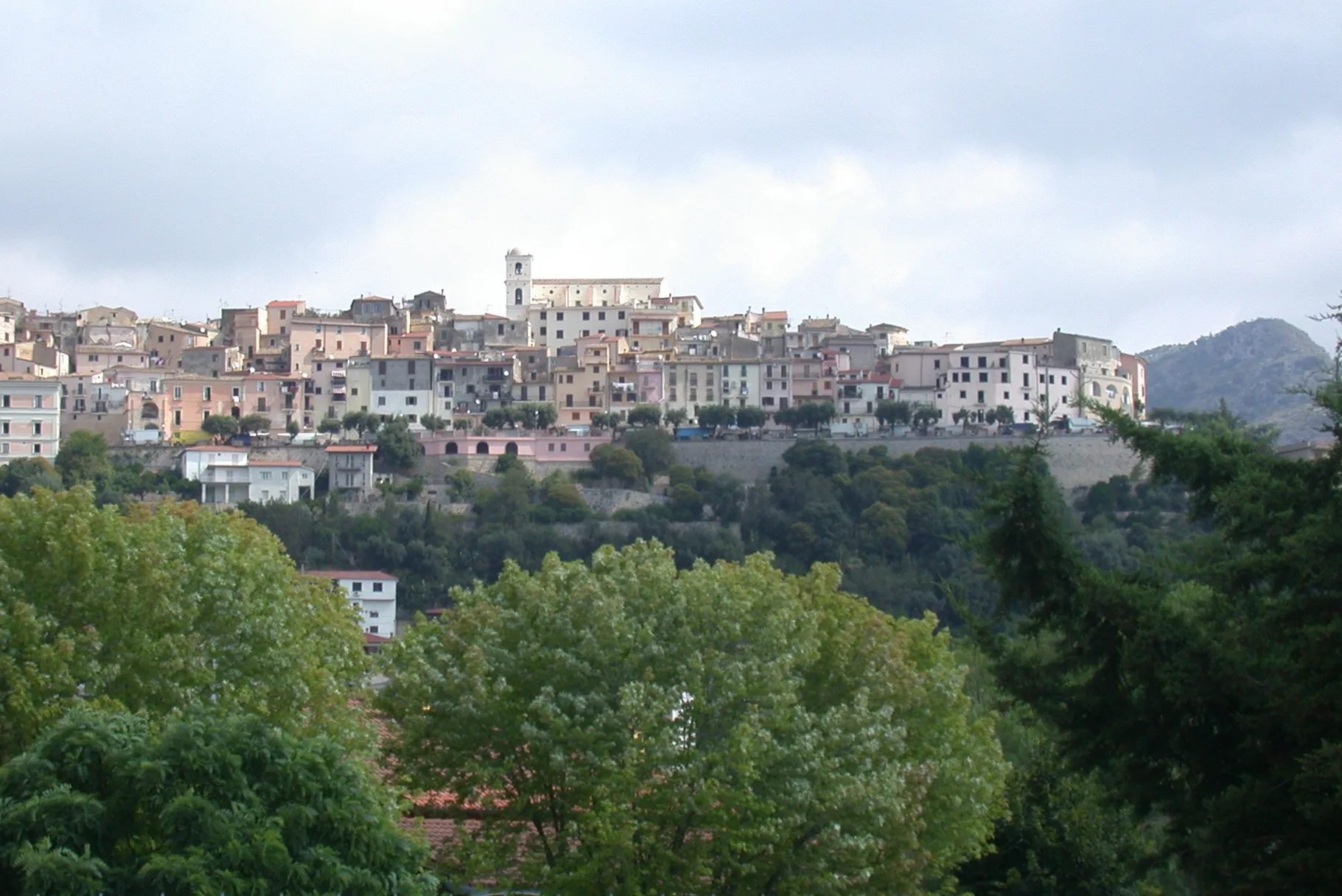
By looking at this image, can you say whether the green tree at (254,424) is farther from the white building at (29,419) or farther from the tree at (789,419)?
the tree at (789,419)

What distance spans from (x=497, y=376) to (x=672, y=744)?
8205 centimetres

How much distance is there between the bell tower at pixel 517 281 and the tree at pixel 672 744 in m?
92.3

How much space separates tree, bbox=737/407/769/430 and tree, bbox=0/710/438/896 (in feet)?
270

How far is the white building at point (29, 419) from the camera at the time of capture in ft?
301

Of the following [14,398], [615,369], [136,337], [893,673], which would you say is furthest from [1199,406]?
[893,673]

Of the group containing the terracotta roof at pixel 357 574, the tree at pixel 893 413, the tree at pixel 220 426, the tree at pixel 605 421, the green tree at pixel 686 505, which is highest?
the tree at pixel 893 413

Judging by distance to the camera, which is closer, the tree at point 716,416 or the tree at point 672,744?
the tree at point 672,744

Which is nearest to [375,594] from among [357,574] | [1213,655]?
[357,574]

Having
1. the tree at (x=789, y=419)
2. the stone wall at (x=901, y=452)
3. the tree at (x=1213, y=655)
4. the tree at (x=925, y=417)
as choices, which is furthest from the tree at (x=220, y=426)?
the tree at (x=1213, y=655)

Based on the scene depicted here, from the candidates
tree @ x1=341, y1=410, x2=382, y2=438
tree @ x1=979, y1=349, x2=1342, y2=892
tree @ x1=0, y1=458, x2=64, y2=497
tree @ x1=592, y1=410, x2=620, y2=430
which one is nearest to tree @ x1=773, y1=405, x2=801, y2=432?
tree @ x1=592, y1=410, x2=620, y2=430

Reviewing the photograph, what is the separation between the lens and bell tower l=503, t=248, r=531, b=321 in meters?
113

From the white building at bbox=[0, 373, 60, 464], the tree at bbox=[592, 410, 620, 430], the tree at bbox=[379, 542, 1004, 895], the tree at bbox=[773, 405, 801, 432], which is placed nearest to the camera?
the tree at bbox=[379, 542, 1004, 895]

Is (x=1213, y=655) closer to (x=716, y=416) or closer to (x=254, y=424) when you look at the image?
(x=716, y=416)

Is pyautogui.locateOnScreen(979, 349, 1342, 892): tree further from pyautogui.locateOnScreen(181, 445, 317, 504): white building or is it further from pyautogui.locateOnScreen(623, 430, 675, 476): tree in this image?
pyautogui.locateOnScreen(623, 430, 675, 476): tree
